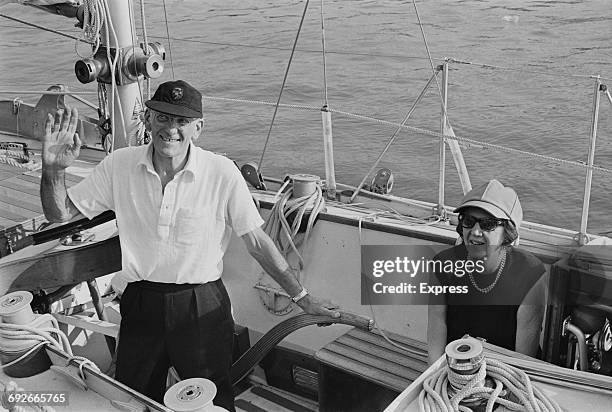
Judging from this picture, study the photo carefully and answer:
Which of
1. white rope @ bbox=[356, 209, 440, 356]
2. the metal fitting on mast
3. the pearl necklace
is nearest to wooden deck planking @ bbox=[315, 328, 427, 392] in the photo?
white rope @ bbox=[356, 209, 440, 356]

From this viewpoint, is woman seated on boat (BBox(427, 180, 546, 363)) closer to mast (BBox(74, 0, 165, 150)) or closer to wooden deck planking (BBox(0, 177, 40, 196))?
mast (BBox(74, 0, 165, 150))

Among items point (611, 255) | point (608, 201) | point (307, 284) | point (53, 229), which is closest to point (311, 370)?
point (307, 284)

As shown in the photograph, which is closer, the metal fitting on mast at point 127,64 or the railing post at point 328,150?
the railing post at point 328,150

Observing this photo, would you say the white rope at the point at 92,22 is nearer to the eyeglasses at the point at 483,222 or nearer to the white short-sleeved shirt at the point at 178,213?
the white short-sleeved shirt at the point at 178,213

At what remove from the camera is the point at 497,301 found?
2.47m

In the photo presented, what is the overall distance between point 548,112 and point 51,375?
8924mm

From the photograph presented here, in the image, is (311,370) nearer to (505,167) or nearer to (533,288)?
(533,288)

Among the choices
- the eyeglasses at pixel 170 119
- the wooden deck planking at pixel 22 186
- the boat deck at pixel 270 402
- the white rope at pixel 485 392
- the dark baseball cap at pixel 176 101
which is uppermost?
the dark baseball cap at pixel 176 101

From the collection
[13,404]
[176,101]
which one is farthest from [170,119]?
[13,404]

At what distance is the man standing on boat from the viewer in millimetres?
2516

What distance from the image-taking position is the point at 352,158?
30.5 feet

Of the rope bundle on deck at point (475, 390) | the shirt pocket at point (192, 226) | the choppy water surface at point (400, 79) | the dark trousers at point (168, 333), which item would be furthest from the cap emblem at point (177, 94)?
the choppy water surface at point (400, 79)

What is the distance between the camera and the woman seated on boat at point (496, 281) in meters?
2.40

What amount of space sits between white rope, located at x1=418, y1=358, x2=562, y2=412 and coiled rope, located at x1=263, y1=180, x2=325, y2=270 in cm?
167
